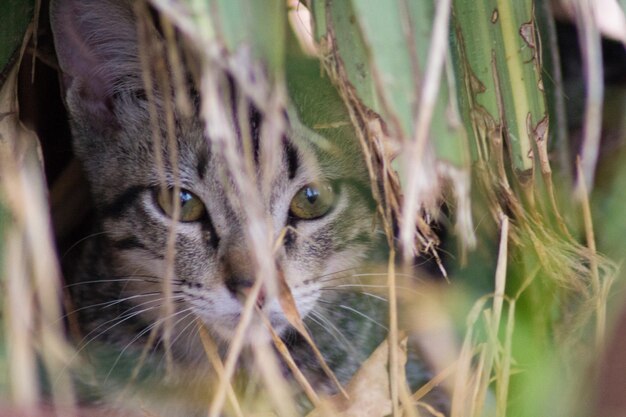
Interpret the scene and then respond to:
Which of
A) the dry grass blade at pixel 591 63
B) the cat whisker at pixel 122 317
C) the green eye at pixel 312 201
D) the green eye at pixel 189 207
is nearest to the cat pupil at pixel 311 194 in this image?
the green eye at pixel 312 201

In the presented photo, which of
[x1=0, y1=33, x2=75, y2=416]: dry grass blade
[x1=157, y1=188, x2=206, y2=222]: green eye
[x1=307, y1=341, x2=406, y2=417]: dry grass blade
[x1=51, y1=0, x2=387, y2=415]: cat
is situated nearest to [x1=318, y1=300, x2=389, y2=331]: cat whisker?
[x1=51, y1=0, x2=387, y2=415]: cat

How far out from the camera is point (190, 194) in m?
1.17

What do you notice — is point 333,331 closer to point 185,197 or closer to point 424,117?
point 185,197

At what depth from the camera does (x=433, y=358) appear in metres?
1.25

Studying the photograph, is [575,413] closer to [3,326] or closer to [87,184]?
[3,326]

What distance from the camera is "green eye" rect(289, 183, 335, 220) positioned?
1.18 metres

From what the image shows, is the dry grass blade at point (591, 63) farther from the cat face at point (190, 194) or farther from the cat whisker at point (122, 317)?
the cat whisker at point (122, 317)

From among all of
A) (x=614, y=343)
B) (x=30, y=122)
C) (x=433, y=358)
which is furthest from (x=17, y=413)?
(x=614, y=343)

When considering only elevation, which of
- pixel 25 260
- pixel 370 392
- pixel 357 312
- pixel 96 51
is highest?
pixel 96 51

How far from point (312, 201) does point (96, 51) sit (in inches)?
16.5

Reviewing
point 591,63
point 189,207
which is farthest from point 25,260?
point 591,63

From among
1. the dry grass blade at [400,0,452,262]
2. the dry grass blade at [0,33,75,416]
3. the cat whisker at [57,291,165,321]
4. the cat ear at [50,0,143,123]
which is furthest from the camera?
the cat whisker at [57,291,165,321]

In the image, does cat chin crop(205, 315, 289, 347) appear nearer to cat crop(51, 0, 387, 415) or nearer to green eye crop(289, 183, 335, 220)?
cat crop(51, 0, 387, 415)

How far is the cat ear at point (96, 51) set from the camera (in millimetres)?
1140
